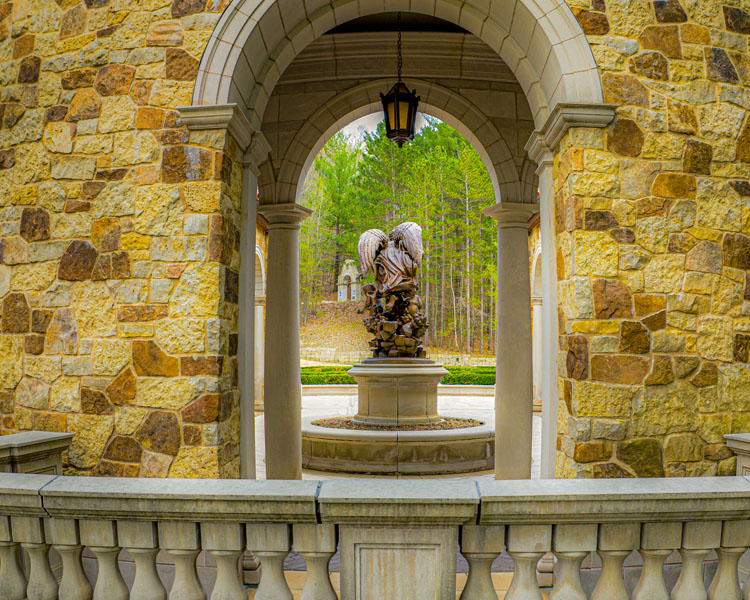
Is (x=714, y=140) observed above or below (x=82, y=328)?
above

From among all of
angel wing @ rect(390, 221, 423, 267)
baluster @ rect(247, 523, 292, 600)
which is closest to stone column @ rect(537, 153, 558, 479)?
baluster @ rect(247, 523, 292, 600)

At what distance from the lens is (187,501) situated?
199 centimetres

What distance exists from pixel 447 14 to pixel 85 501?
155 inches

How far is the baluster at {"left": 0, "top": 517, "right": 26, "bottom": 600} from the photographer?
2129 millimetres

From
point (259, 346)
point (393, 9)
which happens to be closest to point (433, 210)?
point (259, 346)

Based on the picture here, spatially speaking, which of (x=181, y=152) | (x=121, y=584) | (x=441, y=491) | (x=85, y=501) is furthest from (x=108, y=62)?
(x=441, y=491)

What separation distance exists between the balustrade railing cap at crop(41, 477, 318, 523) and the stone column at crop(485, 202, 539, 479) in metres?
4.55

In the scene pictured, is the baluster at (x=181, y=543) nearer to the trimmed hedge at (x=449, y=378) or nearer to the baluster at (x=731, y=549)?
the baluster at (x=731, y=549)

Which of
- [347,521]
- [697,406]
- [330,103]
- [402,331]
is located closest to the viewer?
[347,521]

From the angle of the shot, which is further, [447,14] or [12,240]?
[447,14]

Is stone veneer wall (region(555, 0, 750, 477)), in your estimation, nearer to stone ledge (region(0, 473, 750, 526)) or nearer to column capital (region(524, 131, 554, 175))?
column capital (region(524, 131, 554, 175))

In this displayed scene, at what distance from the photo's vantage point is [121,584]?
2.09 meters

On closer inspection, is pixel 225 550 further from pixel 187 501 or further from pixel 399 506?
pixel 399 506

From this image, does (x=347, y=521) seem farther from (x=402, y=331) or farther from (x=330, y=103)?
(x=402, y=331)
